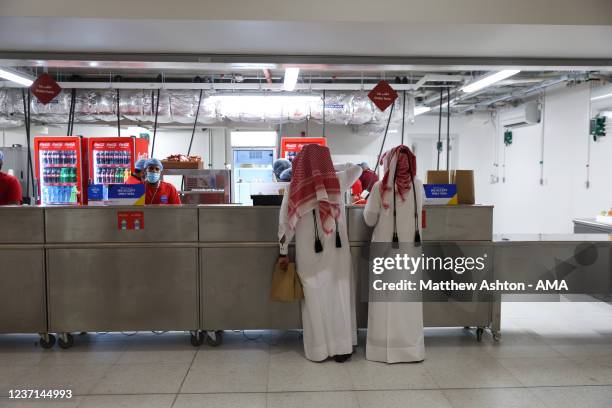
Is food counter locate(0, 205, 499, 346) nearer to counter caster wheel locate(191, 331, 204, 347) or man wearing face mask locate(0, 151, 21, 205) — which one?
counter caster wheel locate(191, 331, 204, 347)

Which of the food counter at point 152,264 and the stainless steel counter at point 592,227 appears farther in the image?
A: the stainless steel counter at point 592,227

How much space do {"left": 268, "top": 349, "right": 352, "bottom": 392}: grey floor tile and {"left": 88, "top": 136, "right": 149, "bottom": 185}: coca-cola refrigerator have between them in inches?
188

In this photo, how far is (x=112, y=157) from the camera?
24.3 feet

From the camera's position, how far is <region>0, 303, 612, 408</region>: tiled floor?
3.05m

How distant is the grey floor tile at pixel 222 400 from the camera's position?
2.98 metres

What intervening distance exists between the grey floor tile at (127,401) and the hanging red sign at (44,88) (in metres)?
2.86

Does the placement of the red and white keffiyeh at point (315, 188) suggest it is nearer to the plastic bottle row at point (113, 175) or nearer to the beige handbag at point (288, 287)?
the beige handbag at point (288, 287)

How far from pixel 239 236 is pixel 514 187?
24.9ft

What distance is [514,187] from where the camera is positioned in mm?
9688

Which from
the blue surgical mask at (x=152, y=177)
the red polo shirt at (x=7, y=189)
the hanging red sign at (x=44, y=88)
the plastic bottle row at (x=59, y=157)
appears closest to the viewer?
the hanging red sign at (x=44, y=88)

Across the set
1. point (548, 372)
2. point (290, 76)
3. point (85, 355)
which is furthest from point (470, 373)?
point (290, 76)

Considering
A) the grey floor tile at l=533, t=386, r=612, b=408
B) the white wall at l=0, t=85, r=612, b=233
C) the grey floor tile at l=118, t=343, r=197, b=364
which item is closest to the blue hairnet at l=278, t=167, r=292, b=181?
the grey floor tile at l=118, t=343, r=197, b=364

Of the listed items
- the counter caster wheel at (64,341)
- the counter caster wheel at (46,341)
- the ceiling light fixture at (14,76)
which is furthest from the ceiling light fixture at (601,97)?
the ceiling light fixture at (14,76)

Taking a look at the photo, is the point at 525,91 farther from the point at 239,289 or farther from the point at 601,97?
the point at 239,289
